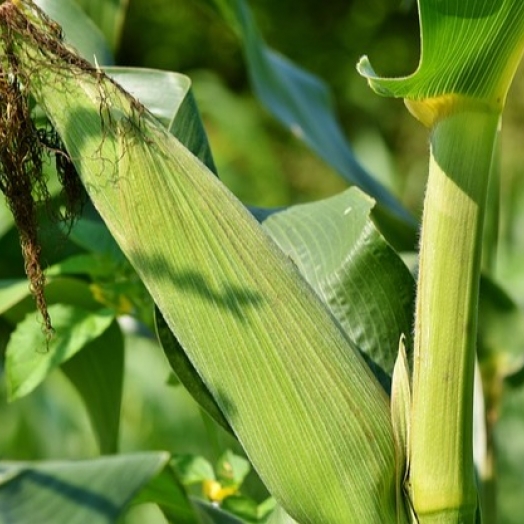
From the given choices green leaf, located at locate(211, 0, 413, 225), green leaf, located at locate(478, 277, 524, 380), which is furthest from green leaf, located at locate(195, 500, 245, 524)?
green leaf, located at locate(211, 0, 413, 225)

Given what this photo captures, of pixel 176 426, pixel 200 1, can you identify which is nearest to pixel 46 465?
pixel 200 1

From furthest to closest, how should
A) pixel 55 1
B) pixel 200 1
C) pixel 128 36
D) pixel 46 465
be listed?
pixel 128 36
pixel 200 1
pixel 55 1
pixel 46 465

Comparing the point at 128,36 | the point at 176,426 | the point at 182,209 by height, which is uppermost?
the point at 182,209

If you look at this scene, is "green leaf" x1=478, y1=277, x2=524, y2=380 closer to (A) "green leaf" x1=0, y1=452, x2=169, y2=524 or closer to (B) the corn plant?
(B) the corn plant

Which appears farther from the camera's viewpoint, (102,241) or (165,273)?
(102,241)

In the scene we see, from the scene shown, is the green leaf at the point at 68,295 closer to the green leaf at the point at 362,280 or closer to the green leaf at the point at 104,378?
the green leaf at the point at 104,378

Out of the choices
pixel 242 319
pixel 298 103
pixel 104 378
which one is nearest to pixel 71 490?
pixel 242 319

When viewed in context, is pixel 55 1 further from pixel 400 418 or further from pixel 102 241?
pixel 400 418
